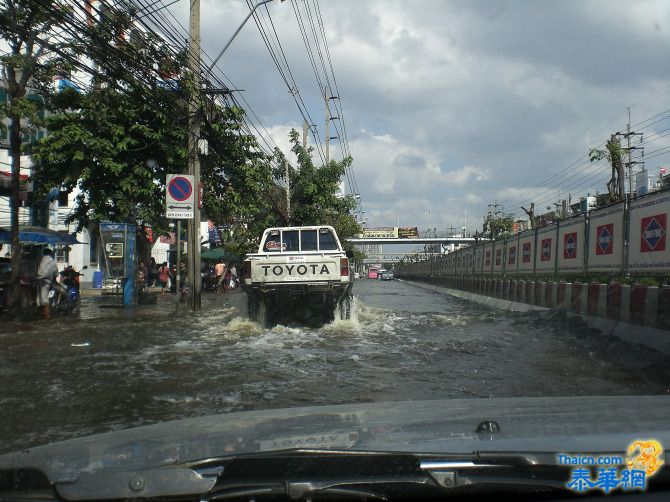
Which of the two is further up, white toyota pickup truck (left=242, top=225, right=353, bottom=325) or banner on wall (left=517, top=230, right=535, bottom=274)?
Answer: banner on wall (left=517, top=230, right=535, bottom=274)

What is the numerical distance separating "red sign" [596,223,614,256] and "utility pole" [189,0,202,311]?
8.78 meters

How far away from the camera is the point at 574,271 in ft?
43.3

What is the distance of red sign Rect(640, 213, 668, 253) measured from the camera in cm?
916

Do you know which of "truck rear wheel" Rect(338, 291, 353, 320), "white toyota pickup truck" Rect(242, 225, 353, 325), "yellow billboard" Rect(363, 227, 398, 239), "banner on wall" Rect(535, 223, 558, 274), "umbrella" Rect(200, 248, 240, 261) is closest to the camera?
"white toyota pickup truck" Rect(242, 225, 353, 325)

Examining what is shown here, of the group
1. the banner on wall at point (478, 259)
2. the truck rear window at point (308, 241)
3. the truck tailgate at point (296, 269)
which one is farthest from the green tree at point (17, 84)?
the banner on wall at point (478, 259)

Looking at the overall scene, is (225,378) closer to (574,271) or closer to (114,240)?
(574,271)

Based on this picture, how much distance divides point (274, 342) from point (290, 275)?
217 centimetres

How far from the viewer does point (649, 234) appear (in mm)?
9586

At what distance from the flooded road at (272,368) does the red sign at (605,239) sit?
166 cm

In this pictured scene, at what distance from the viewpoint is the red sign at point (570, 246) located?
13203 millimetres

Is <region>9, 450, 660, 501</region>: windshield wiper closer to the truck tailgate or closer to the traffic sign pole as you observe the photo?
the truck tailgate

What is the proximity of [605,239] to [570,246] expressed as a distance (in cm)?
209

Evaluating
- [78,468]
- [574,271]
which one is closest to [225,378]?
[78,468]

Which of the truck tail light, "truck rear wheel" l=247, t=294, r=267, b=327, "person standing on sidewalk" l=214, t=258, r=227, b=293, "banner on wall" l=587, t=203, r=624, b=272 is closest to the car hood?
the truck tail light
